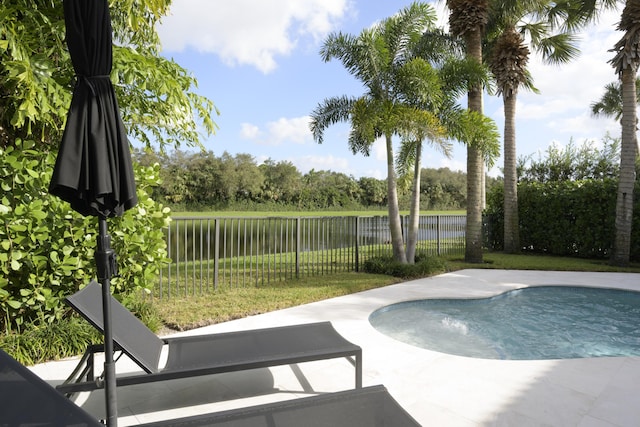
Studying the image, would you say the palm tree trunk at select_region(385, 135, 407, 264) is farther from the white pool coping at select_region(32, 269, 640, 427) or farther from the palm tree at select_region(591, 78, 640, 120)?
the palm tree at select_region(591, 78, 640, 120)

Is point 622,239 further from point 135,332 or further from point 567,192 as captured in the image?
point 135,332

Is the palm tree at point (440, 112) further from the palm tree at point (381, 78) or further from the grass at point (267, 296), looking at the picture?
the grass at point (267, 296)

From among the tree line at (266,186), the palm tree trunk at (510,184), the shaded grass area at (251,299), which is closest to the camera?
the shaded grass area at (251,299)

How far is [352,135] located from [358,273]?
11.9 ft

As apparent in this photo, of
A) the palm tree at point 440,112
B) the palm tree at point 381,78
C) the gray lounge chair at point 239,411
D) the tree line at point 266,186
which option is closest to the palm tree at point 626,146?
the palm tree at point 440,112

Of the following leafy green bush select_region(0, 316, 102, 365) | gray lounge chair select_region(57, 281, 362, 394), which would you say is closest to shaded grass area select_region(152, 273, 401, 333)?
leafy green bush select_region(0, 316, 102, 365)

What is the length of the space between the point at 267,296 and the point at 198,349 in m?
3.49

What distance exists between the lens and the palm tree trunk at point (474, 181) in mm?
11089

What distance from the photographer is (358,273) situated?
936 cm

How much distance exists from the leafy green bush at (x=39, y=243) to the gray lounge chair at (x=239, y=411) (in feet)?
8.28

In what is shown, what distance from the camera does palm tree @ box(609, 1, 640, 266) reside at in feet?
34.5

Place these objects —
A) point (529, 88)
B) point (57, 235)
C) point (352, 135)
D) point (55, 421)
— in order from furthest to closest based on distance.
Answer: point (529, 88), point (352, 135), point (57, 235), point (55, 421)

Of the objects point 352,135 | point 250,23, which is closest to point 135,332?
point 352,135

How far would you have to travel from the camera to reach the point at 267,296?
6.71m
